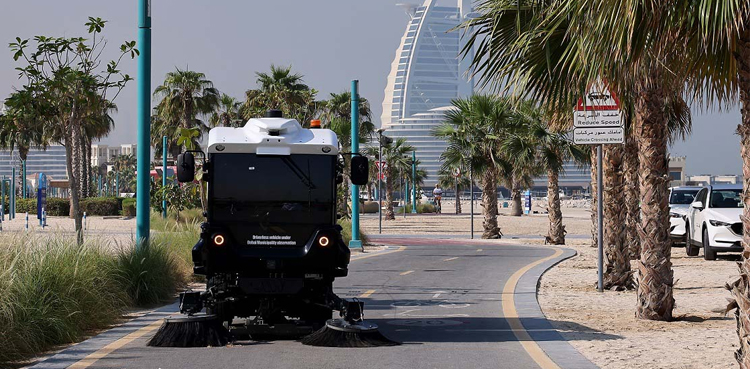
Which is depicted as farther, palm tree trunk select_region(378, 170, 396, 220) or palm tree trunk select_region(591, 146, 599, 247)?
palm tree trunk select_region(378, 170, 396, 220)

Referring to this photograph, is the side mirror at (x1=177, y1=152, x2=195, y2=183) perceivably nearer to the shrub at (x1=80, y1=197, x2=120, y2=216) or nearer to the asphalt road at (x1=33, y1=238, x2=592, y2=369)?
the asphalt road at (x1=33, y1=238, x2=592, y2=369)

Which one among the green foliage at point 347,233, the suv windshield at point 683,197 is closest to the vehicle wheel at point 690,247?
the suv windshield at point 683,197

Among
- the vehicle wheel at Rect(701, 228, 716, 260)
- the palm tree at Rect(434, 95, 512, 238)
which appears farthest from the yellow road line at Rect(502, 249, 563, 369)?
the palm tree at Rect(434, 95, 512, 238)

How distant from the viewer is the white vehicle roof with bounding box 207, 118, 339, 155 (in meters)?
11.2

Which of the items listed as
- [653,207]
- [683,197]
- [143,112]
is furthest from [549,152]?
[653,207]

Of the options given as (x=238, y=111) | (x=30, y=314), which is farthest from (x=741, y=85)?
(x=238, y=111)

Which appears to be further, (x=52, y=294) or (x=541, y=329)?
(x=541, y=329)

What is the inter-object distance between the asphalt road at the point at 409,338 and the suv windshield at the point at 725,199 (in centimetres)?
594

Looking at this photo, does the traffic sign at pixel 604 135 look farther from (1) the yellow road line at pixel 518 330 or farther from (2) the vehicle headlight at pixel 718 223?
A: (2) the vehicle headlight at pixel 718 223

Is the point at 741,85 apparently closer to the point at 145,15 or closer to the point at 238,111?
the point at 145,15

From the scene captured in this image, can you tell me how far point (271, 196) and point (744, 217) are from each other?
5.24 m

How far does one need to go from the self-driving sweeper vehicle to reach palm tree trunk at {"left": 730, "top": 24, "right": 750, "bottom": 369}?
4.32m

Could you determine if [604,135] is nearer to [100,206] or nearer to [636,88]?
[636,88]

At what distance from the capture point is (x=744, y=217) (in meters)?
7.99
